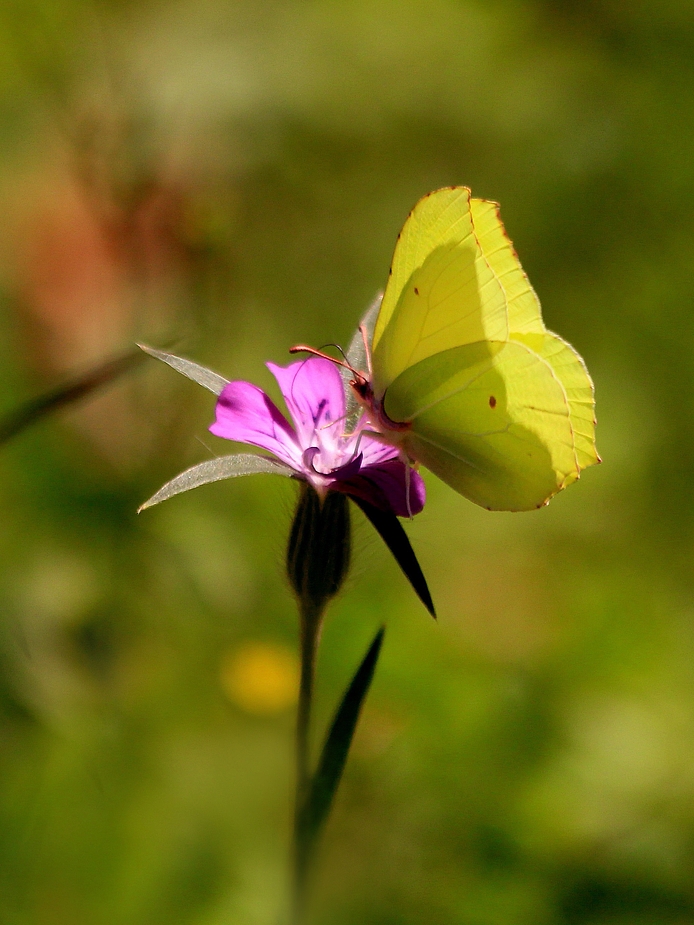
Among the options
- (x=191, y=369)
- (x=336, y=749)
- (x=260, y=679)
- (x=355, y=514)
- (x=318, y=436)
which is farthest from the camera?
(x=260, y=679)

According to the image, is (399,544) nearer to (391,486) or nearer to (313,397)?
(391,486)

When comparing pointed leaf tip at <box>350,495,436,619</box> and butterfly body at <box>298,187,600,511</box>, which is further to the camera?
butterfly body at <box>298,187,600,511</box>

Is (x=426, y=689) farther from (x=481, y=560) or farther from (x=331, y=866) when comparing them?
(x=481, y=560)

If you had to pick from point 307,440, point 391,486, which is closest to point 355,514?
point 391,486

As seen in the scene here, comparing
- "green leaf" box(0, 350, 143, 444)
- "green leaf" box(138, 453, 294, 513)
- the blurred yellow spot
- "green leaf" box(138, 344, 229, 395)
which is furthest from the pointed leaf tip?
the blurred yellow spot

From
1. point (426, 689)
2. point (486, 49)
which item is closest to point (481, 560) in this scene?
point (426, 689)

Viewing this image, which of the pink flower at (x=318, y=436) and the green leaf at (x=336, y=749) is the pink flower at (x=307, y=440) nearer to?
the pink flower at (x=318, y=436)

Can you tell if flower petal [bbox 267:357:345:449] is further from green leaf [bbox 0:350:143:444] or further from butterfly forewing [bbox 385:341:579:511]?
green leaf [bbox 0:350:143:444]
